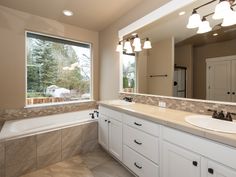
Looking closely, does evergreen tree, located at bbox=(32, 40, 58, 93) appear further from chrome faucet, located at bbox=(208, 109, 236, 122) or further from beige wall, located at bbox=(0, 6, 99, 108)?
chrome faucet, located at bbox=(208, 109, 236, 122)

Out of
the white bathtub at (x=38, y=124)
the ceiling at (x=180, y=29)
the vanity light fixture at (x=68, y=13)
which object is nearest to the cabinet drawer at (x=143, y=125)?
the white bathtub at (x=38, y=124)

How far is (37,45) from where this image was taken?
9.41ft

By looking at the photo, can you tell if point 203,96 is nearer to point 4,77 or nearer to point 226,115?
point 226,115

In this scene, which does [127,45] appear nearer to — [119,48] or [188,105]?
[119,48]

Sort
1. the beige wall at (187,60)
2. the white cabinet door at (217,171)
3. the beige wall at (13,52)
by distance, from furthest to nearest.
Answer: the beige wall at (13,52) < the beige wall at (187,60) < the white cabinet door at (217,171)

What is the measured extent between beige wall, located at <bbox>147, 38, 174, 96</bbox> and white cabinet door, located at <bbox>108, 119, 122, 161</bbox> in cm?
75

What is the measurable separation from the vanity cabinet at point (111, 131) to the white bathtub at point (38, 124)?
302 millimetres

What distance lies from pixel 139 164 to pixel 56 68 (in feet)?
8.25

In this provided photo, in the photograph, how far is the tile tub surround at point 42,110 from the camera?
98.3 inches

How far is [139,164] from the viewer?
1676 millimetres

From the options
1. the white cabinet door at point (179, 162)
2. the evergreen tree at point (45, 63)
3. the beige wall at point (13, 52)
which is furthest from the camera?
the evergreen tree at point (45, 63)

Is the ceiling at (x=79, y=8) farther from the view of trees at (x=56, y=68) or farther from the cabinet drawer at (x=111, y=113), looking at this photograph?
the cabinet drawer at (x=111, y=113)

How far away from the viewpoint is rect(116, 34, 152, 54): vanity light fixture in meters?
2.40

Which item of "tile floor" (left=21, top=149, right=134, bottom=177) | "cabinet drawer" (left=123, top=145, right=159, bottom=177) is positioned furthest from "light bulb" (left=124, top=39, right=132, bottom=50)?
"tile floor" (left=21, top=149, right=134, bottom=177)
